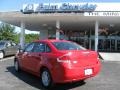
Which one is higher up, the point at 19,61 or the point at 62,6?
the point at 62,6

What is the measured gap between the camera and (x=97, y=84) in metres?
9.26

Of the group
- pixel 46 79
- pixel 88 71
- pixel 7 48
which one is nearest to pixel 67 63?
pixel 88 71

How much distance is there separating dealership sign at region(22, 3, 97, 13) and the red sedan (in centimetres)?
1409

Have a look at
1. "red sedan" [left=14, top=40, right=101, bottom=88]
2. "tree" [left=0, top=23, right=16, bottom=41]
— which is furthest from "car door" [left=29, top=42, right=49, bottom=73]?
"tree" [left=0, top=23, right=16, bottom=41]

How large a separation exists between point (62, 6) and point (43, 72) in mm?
15542

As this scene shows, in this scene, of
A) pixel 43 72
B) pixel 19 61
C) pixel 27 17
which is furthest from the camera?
pixel 27 17

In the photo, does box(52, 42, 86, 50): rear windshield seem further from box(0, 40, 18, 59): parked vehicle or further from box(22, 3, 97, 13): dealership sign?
box(22, 3, 97, 13): dealership sign

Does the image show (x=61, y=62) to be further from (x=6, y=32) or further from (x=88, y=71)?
(x=6, y=32)

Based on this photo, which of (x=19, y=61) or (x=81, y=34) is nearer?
(x=19, y=61)

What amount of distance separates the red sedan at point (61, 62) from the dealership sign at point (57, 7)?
14085 mm

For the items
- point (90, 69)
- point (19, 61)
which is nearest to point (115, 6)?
point (19, 61)

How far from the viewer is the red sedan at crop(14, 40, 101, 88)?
810 cm

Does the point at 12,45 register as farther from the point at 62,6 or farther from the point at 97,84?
the point at 97,84

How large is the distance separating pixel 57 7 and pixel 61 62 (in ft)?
53.3
